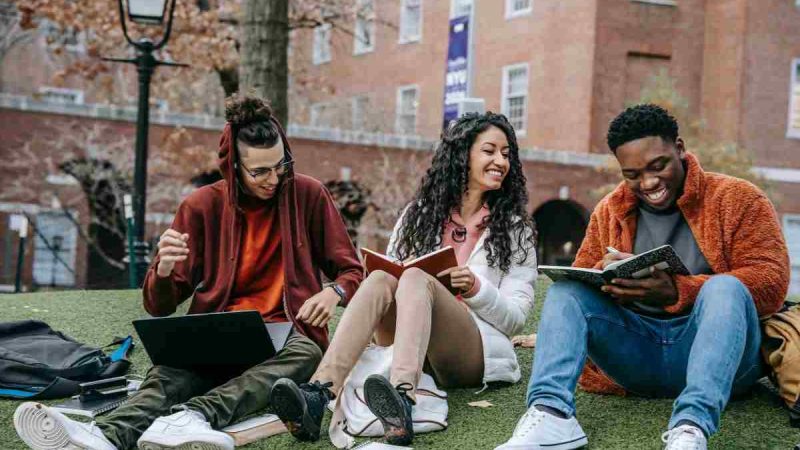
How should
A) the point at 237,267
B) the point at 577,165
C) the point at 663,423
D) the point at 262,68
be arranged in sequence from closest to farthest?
1. the point at 663,423
2. the point at 237,267
3. the point at 262,68
4. the point at 577,165

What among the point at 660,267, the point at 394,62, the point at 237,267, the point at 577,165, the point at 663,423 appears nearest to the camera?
the point at 660,267

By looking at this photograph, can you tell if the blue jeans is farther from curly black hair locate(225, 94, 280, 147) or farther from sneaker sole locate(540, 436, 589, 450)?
curly black hair locate(225, 94, 280, 147)

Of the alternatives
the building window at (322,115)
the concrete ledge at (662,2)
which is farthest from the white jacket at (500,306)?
the building window at (322,115)

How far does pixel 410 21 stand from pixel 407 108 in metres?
2.56

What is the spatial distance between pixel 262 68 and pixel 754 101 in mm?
18184

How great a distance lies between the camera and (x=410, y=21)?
30.1m

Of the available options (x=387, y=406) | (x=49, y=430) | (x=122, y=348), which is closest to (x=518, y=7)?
(x=122, y=348)

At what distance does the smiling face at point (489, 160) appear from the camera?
5121 millimetres

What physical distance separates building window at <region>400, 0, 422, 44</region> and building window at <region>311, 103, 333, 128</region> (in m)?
3.04

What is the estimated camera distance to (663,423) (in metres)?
4.30

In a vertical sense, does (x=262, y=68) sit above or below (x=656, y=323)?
above

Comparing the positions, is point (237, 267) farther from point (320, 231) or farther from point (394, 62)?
point (394, 62)

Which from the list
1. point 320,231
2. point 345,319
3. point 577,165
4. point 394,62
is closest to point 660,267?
point 345,319

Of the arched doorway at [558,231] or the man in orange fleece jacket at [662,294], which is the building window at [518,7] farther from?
the man in orange fleece jacket at [662,294]
